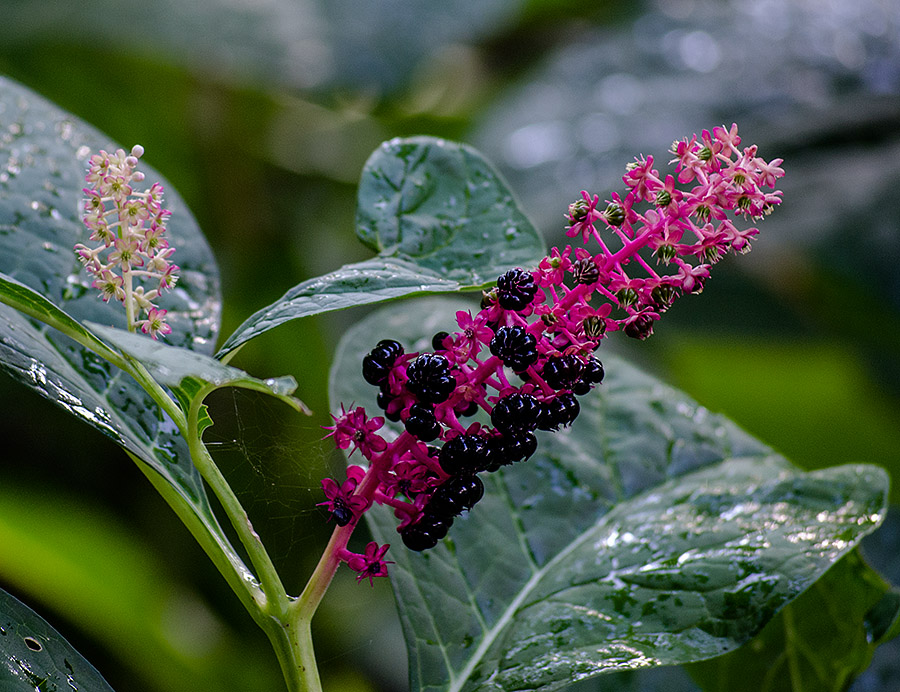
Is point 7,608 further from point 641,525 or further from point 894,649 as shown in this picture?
point 894,649

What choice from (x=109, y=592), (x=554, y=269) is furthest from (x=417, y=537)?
(x=109, y=592)

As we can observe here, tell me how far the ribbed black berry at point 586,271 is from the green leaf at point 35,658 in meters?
0.46

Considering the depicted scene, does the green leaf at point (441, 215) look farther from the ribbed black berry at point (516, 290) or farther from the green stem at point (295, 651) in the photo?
the green stem at point (295, 651)

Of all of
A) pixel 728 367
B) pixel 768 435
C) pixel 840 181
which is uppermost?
pixel 840 181

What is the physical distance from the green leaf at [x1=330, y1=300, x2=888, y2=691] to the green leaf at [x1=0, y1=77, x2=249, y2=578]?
15 cm

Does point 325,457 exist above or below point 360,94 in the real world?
below

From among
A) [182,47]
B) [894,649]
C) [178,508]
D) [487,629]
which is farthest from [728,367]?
[178,508]

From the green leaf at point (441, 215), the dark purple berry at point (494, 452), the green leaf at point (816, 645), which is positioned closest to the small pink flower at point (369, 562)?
the dark purple berry at point (494, 452)

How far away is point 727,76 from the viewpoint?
2023 mm

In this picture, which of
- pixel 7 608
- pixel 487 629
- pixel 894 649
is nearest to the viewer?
pixel 7 608

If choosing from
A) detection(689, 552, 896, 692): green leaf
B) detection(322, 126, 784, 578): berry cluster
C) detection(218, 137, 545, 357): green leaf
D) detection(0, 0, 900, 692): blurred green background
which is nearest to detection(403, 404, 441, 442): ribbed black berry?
detection(322, 126, 784, 578): berry cluster

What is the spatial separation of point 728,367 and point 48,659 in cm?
196

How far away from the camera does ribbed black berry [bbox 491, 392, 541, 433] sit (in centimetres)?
59

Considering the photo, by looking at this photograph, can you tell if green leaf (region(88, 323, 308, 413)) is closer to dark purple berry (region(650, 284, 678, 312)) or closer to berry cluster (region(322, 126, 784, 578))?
berry cluster (region(322, 126, 784, 578))
